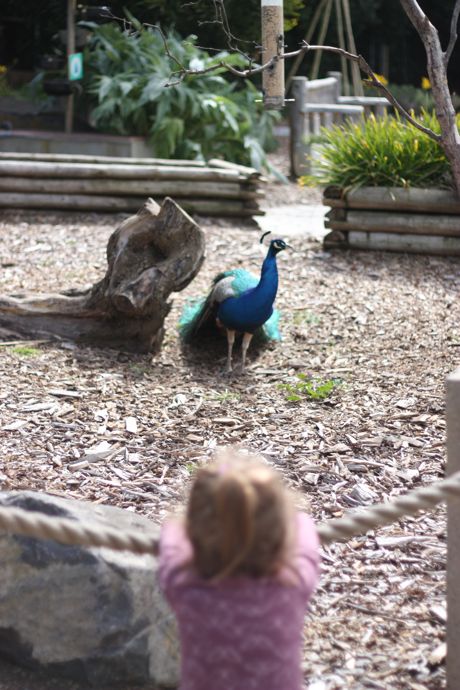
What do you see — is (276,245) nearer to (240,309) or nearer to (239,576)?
(240,309)

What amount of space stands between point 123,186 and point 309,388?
421 cm

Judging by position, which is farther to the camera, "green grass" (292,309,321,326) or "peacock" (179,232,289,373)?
"green grass" (292,309,321,326)

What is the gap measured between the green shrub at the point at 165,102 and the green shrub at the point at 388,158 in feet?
10.3

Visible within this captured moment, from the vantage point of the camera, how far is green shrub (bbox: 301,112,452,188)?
773 centimetres

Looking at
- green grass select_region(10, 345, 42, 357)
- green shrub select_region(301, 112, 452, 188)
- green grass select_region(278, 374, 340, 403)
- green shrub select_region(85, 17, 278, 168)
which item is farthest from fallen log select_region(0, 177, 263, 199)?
green grass select_region(278, 374, 340, 403)

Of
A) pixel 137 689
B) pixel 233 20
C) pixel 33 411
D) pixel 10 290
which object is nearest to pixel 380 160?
pixel 10 290

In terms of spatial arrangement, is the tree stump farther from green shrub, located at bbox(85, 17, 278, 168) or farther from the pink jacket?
green shrub, located at bbox(85, 17, 278, 168)

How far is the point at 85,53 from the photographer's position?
40.3ft

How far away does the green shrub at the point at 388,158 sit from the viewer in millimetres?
7734

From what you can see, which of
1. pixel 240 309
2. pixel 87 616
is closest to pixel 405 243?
pixel 240 309

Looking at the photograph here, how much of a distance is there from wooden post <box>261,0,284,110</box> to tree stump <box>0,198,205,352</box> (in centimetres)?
76

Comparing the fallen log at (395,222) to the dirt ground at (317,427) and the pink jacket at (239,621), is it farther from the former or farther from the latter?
the pink jacket at (239,621)

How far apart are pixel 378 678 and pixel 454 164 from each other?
9.19 feet

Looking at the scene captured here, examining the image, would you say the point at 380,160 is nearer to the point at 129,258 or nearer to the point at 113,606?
the point at 129,258
